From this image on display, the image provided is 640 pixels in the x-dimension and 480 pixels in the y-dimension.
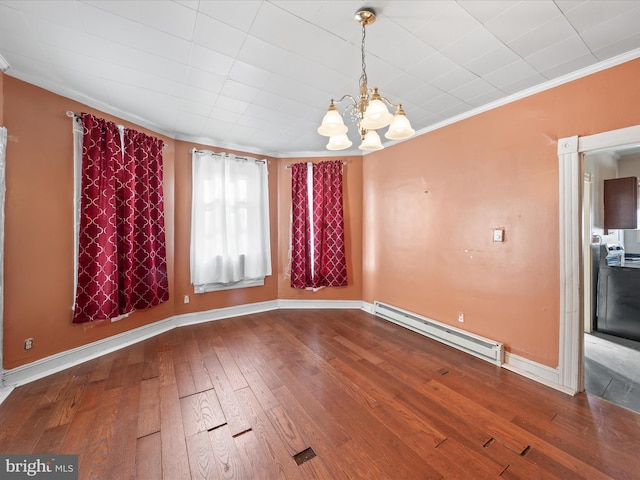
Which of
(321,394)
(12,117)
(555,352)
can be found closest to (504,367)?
(555,352)

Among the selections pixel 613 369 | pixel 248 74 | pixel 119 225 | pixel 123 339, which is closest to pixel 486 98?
pixel 248 74

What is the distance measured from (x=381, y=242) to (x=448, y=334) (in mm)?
1567

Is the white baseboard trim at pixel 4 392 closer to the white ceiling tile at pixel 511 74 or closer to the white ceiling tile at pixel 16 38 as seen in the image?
the white ceiling tile at pixel 16 38

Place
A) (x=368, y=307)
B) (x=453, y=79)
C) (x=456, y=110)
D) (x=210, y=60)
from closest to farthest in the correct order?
(x=210, y=60), (x=453, y=79), (x=456, y=110), (x=368, y=307)

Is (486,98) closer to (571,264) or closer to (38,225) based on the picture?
(571,264)

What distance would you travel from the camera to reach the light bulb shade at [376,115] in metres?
1.45

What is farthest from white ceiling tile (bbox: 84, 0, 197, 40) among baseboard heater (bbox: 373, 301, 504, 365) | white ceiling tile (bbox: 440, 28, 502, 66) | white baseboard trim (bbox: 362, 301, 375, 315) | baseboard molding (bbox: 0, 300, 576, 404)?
white baseboard trim (bbox: 362, 301, 375, 315)

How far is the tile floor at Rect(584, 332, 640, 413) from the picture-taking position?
2.08m

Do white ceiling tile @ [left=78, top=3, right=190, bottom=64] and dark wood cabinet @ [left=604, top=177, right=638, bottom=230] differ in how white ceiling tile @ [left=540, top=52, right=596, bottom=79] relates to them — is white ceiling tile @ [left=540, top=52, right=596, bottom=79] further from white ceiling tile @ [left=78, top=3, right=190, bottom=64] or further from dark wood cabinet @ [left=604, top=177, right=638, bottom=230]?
white ceiling tile @ [left=78, top=3, right=190, bottom=64]

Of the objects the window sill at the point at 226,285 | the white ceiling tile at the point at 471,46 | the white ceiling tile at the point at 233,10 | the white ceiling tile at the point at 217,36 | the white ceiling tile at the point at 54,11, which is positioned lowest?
the window sill at the point at 226,285

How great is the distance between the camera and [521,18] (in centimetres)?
156

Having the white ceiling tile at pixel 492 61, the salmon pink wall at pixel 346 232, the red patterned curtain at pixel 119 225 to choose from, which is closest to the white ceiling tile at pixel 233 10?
the white ceiling tile at pixel 492 61

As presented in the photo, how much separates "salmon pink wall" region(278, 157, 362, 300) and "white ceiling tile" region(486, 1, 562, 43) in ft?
8.90

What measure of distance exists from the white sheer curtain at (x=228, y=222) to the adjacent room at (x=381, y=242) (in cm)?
4
